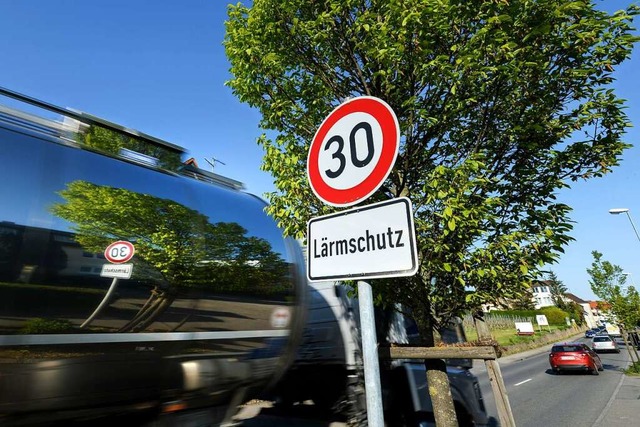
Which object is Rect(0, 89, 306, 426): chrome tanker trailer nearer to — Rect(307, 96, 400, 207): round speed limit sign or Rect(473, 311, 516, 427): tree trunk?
Rect(307, 96, 400, 207): round speed limit sign

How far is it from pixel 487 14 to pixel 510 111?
3.36 ft

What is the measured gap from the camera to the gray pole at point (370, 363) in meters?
1.53

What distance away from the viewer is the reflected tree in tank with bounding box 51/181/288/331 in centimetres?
234

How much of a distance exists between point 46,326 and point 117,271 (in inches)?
19.1

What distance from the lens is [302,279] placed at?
3744mm

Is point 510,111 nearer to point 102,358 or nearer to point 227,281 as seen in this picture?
point 227,281

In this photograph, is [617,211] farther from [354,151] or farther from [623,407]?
[354,151]

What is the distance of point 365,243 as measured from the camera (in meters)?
1.72

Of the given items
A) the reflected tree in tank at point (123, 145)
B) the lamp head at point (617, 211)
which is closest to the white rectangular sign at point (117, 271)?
the reflected tree in tank at point (123, 145)

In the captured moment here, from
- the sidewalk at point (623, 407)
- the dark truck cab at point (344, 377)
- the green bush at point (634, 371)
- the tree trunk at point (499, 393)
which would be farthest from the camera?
the green bush at point (634, 371)

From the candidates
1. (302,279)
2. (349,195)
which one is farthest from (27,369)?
(302,279)

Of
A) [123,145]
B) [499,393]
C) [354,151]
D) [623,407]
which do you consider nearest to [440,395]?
[499,393]

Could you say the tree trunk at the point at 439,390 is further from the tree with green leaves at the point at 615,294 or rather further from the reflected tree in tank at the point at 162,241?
the tree with green leaves at the point at 615,294

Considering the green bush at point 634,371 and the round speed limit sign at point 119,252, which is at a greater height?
the round speed limit sign at point 119,252
